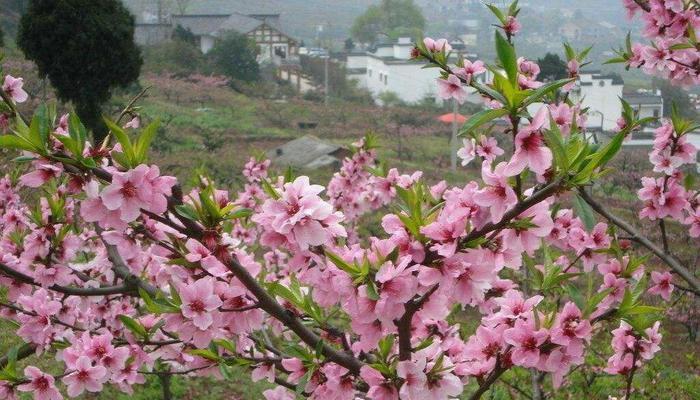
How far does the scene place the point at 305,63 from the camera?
1550 inches

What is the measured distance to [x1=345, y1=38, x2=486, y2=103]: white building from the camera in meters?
38.2

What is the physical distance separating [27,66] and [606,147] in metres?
22.0

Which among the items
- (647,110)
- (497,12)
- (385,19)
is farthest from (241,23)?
(497,12)

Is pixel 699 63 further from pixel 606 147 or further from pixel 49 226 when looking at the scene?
pixel 49 226

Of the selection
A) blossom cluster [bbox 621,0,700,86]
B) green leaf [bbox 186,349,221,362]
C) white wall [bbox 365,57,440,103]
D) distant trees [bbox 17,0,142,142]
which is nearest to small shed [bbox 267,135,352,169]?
distant trees [bbox 17,0,142,142]

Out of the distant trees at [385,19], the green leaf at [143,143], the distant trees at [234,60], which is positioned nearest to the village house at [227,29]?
the distant trees at [234,60]

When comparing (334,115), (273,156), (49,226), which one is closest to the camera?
(49,226)

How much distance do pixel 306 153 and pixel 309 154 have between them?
12cm

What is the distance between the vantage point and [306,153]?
54.0 feet

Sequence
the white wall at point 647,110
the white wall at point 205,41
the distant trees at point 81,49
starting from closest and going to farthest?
1. the white wall at point 647,110
2. the distant trees at point 81,49
3. the white wall at point 205,41

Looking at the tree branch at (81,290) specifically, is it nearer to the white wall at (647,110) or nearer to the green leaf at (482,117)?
the green leaf at (482,117)

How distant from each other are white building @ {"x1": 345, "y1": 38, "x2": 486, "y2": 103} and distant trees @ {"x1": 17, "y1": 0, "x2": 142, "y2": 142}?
78.6 feet

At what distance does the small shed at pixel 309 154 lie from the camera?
15.7 m

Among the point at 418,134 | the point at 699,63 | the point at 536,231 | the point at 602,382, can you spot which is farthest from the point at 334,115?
the point at 536,231
